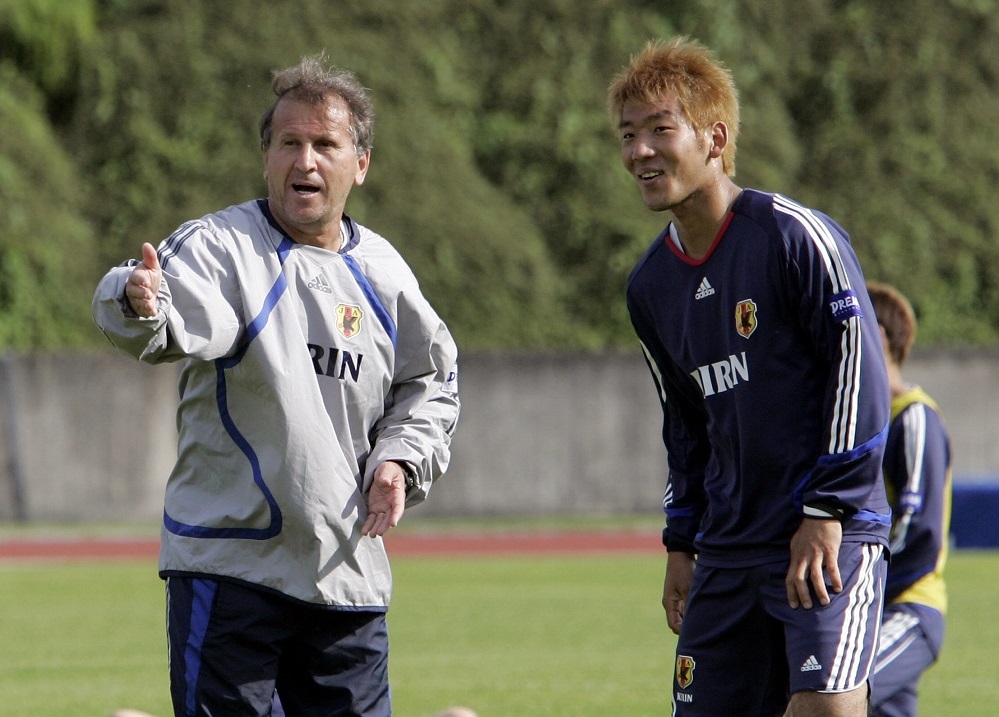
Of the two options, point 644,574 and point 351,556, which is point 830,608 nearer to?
point 351,556

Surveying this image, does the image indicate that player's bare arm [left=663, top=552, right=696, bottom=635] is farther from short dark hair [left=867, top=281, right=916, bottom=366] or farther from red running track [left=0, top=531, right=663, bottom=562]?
red running track [left=0, top=531, right=663, bottom=562]

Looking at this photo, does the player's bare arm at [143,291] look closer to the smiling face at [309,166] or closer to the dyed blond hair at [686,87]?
the smiling face at [309,166]

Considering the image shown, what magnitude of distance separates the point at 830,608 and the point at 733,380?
2.46 ft

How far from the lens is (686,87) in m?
4.75

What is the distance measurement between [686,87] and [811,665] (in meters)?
1.79

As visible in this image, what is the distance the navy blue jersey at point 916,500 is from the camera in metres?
6.14

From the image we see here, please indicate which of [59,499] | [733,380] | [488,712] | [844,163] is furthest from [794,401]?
[844,163]

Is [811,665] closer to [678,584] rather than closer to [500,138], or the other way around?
[678,584]

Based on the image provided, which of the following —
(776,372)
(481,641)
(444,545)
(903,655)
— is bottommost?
(444,545)

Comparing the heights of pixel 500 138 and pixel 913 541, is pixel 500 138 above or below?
above

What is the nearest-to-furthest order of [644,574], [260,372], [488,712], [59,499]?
[260,372] → [488,712] → [644,574] → [59,499]

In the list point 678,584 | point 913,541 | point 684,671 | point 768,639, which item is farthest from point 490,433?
point 768,639

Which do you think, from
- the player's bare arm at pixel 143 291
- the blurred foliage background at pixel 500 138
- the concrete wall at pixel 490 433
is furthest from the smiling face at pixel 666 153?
the blurred foliage background at pixel 500 138

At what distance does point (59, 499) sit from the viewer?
75.6 ft
